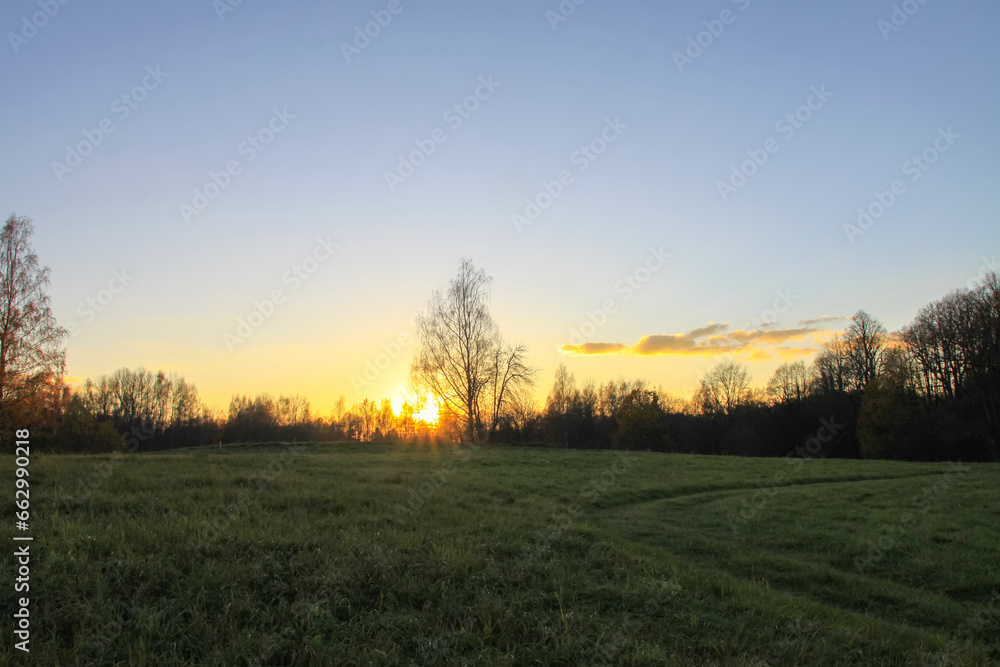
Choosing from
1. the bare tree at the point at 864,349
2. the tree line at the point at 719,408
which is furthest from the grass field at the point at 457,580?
the bare tree at the point at 864,349

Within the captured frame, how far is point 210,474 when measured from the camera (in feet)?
44.1

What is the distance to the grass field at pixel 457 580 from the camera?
15.9 feet

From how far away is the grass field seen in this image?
15.9 ft

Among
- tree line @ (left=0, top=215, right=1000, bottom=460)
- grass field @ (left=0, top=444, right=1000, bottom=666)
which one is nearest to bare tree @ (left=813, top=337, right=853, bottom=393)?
tree line @ (left=0, top=215, right=1000, bottom=460)

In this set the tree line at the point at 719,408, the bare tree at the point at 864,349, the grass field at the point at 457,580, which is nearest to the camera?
the grass field at the point at 457,580

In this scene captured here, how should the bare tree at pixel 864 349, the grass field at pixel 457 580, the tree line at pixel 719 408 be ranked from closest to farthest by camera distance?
1. the grass field at pixel 457 580
2. the tree line at pixel 719 408
3. the bare tree at pixel 864 349

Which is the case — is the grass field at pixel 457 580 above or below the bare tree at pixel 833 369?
below

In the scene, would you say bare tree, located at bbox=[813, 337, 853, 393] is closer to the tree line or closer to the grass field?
the tree line

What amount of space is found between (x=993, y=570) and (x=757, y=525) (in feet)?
16.6

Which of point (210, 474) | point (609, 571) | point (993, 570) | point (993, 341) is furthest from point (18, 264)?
point (993, 341)

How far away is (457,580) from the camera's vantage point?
6.55m

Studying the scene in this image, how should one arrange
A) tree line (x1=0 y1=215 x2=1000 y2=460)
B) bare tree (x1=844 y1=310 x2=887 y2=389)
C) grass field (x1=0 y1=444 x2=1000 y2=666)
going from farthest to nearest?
bare tree (x1=844 y1=310 x2=887 y2=389), tree line (x1=0 y1=215 x2=1000 y2=460), grass field (x1=0 y1=444 x2=1000 y2=666)

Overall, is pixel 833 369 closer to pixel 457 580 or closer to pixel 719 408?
pixel 719 408

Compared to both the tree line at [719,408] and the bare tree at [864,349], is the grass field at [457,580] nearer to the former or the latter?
the tree line at [719,408]
